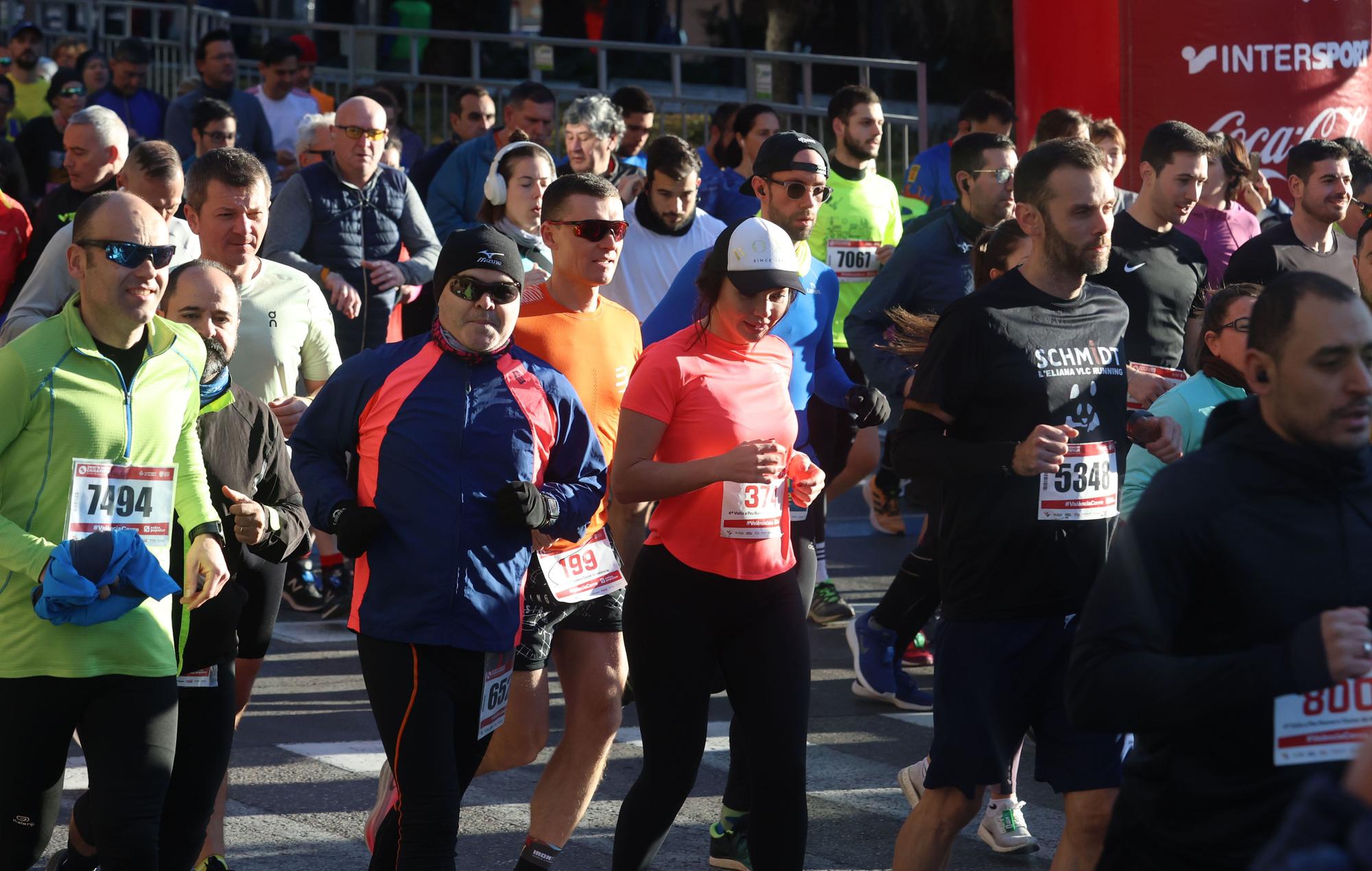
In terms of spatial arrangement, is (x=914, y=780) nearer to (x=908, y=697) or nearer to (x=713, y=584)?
(x=713, y=584)

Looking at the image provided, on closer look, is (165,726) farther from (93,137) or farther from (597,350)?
(93,137)

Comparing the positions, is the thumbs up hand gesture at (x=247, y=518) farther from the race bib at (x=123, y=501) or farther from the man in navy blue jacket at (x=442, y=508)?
the race bib at (x=123, y=501)

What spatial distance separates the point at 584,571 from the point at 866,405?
1.42 meters

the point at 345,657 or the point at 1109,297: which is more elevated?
the point at 1109,297

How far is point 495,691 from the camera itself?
14.9 feet

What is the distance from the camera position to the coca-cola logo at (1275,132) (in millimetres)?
11125

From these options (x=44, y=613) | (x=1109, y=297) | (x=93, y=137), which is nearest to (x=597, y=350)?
→ (x=1109, y=297)

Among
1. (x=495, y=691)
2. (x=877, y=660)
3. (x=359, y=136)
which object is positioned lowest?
(x=877, y=660)

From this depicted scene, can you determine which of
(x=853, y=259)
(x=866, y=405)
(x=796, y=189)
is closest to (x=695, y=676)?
(x=866, y=405)

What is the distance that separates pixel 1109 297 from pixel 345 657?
445cm

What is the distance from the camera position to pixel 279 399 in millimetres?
5934

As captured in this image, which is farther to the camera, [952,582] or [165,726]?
[952,582]

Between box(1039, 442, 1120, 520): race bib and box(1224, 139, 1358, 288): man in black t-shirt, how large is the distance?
10.9 ft

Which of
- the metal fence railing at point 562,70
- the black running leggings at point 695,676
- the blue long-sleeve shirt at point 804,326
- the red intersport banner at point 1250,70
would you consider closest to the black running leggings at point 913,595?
the blue long-sleeve shirt at point 804,326
